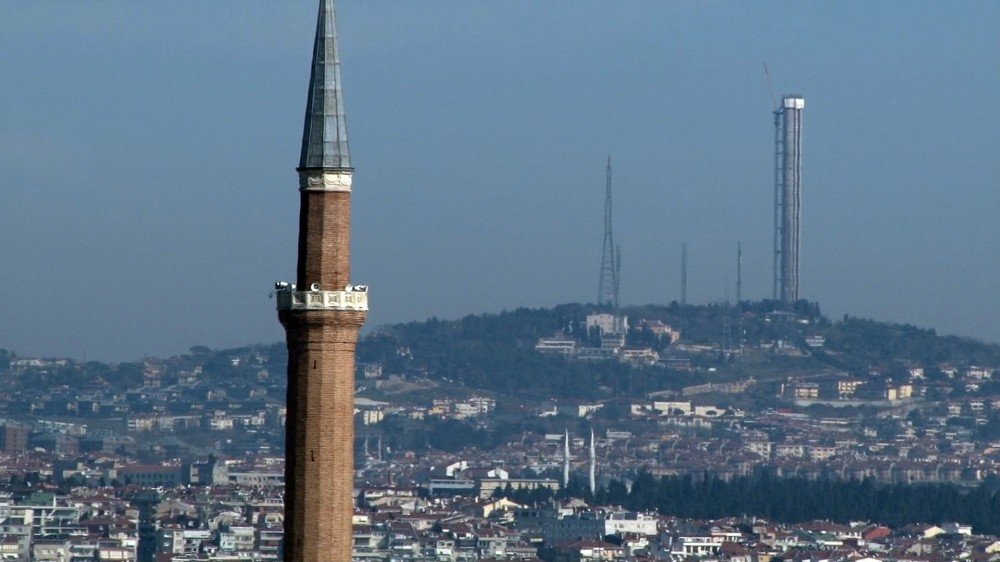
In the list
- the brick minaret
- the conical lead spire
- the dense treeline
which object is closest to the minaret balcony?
the brick minaret

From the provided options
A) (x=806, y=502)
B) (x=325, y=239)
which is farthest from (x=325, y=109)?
(x=806, y=502)

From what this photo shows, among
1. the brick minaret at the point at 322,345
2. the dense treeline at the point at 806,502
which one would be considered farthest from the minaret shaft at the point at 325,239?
the dense treeline at the point at 806,502

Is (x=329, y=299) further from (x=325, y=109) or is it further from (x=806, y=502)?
(x=806, y=502)

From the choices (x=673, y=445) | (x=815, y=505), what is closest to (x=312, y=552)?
(x=815, y=505)

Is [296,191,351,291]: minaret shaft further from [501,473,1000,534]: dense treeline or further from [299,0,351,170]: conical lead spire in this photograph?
[501,473,1000,534]: dense treeline

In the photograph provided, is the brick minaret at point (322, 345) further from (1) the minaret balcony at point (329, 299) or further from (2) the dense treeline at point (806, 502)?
(2) the dense treeline at point (806, 502)

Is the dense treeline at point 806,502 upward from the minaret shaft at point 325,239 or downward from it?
downward

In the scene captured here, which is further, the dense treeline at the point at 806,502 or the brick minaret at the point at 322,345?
the dense treeline at the point at 806,502
